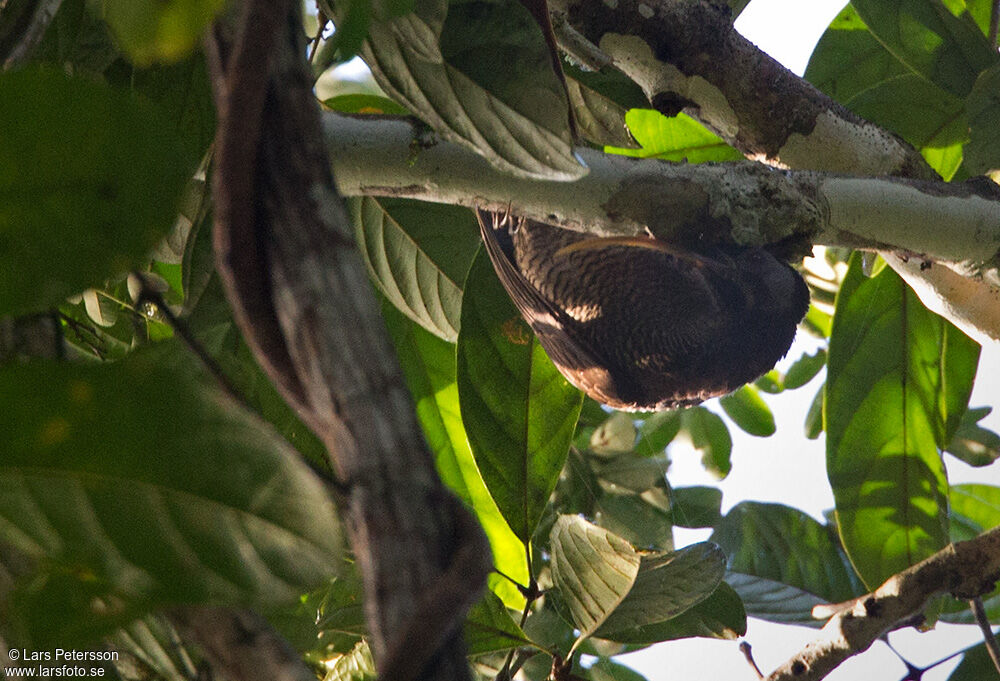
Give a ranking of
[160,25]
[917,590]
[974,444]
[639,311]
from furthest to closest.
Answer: [974,444]
[917,590]
[639,311]
[160,25]

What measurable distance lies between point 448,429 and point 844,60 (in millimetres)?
783

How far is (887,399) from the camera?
4.36 feet

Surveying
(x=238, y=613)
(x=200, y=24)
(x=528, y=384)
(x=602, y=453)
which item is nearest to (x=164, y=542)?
(x=238, y=613)

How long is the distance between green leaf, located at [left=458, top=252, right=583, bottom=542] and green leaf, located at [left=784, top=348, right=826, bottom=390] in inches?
38.5

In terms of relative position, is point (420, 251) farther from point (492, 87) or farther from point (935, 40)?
point (935, 40)

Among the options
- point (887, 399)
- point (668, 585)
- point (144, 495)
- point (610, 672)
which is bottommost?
point (610, 672)

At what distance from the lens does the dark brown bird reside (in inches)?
34.8

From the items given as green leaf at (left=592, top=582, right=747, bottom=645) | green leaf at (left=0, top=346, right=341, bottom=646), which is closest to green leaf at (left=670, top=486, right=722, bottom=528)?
green leaf at (left=592, top=582, right=747, bottom=645)

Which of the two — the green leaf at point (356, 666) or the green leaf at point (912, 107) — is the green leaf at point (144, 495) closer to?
the green leaf at point (356, 666)

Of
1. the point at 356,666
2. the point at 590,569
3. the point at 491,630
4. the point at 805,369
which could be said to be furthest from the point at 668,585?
the point at 805,369

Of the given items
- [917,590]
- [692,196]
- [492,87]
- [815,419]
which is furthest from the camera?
[815,419]

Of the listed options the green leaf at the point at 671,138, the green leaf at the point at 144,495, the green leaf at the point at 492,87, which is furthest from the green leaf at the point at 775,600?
the green leaf at the point at 144,495

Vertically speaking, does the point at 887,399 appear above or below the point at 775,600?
above

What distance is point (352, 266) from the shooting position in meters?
0.27
